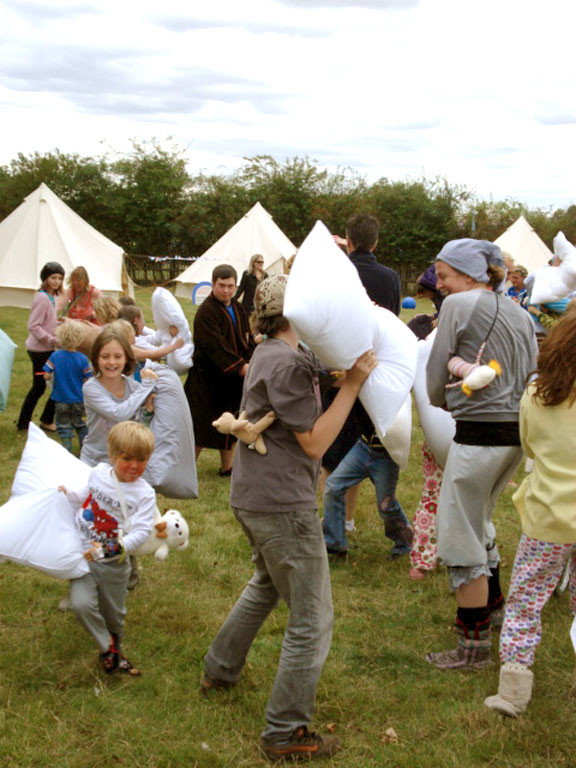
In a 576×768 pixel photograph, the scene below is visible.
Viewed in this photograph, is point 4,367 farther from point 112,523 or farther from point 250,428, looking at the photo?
point 250,428

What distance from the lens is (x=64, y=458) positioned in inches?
154

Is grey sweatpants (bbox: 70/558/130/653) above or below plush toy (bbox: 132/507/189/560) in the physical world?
below

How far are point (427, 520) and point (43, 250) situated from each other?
17.7 meters

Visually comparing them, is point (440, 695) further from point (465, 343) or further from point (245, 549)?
point (245, 549)

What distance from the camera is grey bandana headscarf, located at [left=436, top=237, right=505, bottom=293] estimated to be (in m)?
3.67

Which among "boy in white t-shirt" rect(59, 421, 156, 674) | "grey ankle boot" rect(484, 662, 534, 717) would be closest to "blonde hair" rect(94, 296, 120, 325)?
"boy in white t-shirt" rect(59, 421, 156, 674)

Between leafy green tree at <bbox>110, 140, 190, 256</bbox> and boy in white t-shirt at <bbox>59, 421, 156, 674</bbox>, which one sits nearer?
boy in white t-shirt at <bbox>59, 421, 156, 674</bbox>

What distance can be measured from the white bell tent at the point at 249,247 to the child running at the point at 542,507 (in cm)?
2174

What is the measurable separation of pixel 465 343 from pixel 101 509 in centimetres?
183

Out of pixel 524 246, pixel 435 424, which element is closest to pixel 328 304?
pixel 435 424

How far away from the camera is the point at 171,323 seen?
20.9 feet

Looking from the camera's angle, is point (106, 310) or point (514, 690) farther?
point (106, 310)

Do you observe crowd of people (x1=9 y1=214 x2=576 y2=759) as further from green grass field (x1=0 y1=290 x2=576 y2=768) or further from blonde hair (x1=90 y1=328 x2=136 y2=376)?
green grass field (x1=0 y1=290 x2=576 y2=768)

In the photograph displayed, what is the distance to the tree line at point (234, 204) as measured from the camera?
116 ft
